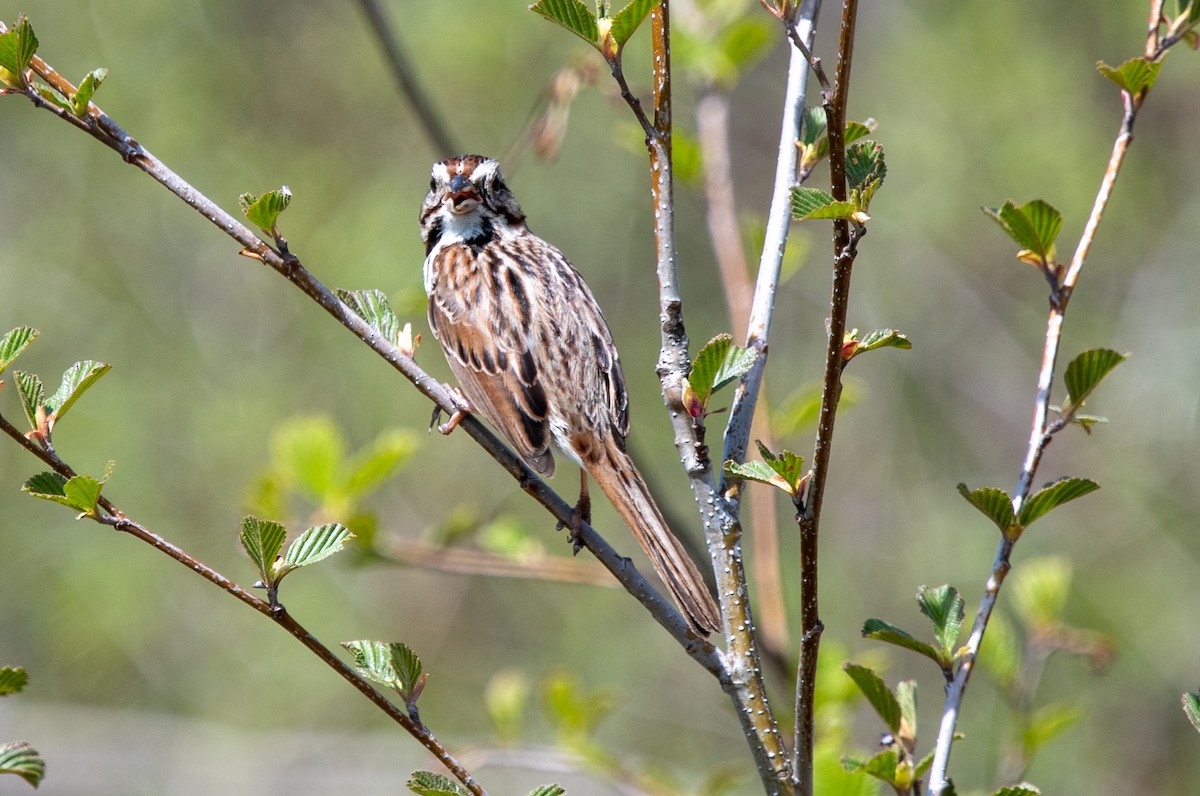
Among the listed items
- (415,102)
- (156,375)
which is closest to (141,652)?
(156,375)

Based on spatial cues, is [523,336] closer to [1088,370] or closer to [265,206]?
[265,206]

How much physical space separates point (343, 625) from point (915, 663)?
11.4ft

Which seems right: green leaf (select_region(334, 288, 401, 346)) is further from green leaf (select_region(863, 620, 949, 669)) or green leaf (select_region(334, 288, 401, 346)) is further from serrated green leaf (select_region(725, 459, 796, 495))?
green leaf (select_region(863, 620, 949, 669))

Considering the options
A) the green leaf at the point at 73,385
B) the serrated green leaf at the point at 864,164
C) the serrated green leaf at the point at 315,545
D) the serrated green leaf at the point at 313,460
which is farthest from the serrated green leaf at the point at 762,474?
the serrated green leaf at the point at 313,460

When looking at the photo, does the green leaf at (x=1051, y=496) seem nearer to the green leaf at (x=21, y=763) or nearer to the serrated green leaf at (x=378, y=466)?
the green leaf at (x=21, y=763)

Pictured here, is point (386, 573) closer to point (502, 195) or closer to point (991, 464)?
point (991, 464)

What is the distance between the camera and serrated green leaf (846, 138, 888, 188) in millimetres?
1396

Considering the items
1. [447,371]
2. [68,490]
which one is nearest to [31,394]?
[68,490]

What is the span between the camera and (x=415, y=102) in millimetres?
2654

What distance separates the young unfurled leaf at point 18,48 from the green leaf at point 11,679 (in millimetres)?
777

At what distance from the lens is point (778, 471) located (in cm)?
146

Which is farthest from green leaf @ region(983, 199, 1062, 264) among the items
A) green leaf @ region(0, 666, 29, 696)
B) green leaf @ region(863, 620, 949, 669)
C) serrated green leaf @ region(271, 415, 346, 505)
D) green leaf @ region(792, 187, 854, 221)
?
serrated green leaf @ region(271, 415, 346, 505)

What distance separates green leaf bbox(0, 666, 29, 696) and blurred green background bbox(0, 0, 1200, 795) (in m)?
5.07

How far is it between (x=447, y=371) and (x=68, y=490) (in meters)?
5.59
